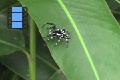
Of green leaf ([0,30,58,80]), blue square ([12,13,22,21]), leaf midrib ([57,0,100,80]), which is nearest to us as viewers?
leaf midrib ([57,0,100,80])

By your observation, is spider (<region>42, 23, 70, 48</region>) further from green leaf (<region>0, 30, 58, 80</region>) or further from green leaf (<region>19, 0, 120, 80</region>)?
green leaf (<region>0, 30, 58, 80</region>)

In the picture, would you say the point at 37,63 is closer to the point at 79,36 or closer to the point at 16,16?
the point at 16,16

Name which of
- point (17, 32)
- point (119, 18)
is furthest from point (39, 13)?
point (119, 18)

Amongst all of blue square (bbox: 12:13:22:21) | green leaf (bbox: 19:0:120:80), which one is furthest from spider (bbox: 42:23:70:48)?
blue square (bbox: 12:13:22:21)

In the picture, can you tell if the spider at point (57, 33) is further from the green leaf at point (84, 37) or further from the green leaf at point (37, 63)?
the green leaf at point (37, 63)

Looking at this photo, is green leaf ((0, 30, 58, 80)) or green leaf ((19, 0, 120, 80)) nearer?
green leaf ((19, 0, 120, 80))

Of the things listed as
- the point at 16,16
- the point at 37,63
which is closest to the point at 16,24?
the point at 16,16

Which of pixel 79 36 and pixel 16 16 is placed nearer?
pixel 79 36

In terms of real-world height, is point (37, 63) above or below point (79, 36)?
below
